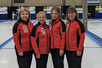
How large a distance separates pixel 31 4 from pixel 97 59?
76.2 feet

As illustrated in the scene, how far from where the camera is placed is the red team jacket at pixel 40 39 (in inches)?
110

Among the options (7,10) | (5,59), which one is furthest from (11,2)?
(5,59)

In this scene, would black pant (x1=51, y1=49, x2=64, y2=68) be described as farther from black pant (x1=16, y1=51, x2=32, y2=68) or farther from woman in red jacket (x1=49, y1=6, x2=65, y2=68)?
black pant (x1=16, y1=51, x2=32, y2=68)

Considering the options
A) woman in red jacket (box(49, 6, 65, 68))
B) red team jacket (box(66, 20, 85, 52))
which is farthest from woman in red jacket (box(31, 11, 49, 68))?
red team jacket (box(66, 20, 85, 52))

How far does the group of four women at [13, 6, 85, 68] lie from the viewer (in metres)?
2.80

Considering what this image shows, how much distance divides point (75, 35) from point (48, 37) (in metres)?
0.46

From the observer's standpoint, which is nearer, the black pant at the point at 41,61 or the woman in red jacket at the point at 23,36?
the woman in red jacket at the point at 23,36

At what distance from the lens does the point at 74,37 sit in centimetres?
282

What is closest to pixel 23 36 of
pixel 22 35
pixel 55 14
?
pixel 22 35

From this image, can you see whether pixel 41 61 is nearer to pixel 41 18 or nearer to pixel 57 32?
pixel 57 32

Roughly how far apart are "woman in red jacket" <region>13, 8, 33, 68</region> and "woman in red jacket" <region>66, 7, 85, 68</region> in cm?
67

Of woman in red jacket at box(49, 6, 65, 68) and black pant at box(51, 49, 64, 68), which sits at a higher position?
woman in red jacket at box(49, 6, 65, 68)

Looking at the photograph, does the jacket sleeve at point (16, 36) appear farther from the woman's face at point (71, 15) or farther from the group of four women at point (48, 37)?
the woman's face at point (71, 15)

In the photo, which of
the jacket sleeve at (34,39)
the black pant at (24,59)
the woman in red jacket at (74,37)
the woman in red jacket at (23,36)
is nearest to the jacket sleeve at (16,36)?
the woman in red jacket at (23,36)
